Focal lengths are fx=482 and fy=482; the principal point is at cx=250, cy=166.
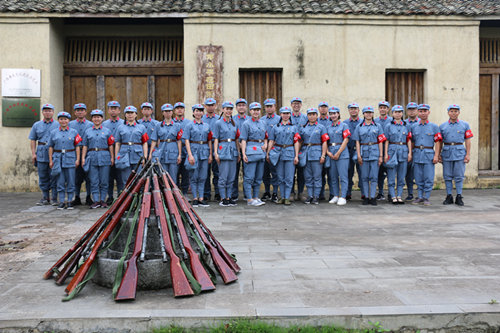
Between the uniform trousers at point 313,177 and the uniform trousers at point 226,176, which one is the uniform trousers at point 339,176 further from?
the uniform trousers at point 226,176

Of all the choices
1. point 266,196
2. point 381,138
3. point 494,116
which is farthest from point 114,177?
point 494,116

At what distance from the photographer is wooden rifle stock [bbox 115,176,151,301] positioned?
12.2 ft

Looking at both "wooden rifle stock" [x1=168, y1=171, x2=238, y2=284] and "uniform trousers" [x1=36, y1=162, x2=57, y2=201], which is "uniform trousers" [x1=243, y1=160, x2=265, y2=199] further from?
"wooden rifle stock" [x1=168, y1=171, x2=238, y2=284]

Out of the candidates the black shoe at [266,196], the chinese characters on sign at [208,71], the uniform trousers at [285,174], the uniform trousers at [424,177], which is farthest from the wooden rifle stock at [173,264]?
the chinese characters on sign at [208,71]

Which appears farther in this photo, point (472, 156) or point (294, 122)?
point (472, 156)

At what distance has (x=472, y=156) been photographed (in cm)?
1233

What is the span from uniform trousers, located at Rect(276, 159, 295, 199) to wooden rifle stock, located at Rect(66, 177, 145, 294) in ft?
18.0

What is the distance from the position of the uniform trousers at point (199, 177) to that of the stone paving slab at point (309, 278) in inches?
62.8

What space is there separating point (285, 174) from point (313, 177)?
58 cm

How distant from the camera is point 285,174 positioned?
9.65 m

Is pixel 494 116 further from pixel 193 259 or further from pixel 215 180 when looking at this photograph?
pixel 193 259

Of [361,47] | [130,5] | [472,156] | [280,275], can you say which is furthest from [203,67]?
[280,275]

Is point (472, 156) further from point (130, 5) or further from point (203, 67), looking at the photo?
point (130, 5)

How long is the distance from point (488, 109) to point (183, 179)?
8564 mm
